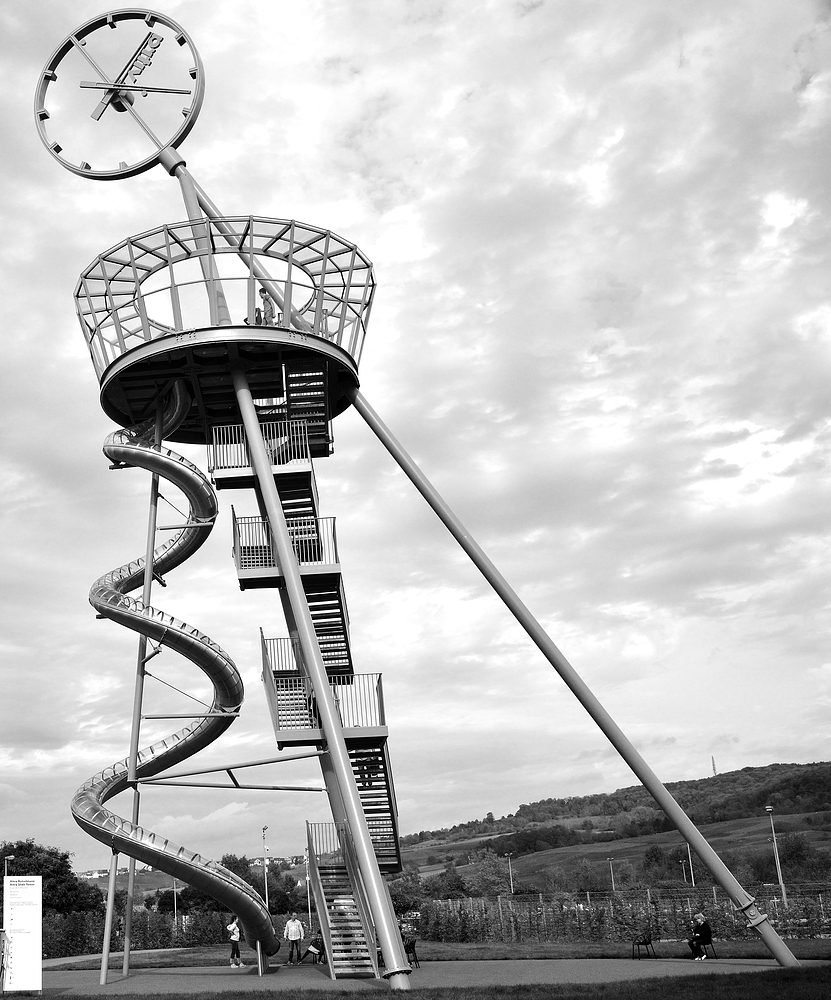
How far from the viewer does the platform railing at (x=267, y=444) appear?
2723 cm

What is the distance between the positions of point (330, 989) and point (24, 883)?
6.05 m

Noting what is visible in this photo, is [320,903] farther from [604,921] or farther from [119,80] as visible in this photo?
[119,80]

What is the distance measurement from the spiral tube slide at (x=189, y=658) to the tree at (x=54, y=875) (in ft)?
171

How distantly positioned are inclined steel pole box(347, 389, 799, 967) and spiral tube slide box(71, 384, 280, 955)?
537cm

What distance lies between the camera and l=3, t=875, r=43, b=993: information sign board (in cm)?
1880

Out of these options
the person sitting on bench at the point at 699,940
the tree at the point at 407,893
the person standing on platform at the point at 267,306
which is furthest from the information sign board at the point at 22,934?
the tree at the point at 407,893

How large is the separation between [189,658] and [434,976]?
31.8 feet

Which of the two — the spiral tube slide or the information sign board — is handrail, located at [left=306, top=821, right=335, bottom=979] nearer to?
the spiral tube slide

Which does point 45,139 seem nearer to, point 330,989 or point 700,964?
point 330,989

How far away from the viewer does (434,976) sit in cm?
2178

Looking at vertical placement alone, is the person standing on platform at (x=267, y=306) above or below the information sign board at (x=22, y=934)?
above

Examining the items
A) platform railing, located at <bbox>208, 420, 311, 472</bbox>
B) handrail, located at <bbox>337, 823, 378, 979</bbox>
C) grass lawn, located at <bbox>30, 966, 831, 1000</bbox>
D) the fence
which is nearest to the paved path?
handrail, located at <bbox>337, 823, 378, 979</bbox>

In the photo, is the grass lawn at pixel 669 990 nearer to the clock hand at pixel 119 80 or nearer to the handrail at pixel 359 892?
the handrail at pixel 359 892

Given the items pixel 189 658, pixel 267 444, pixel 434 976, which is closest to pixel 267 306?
pixel 267 444
